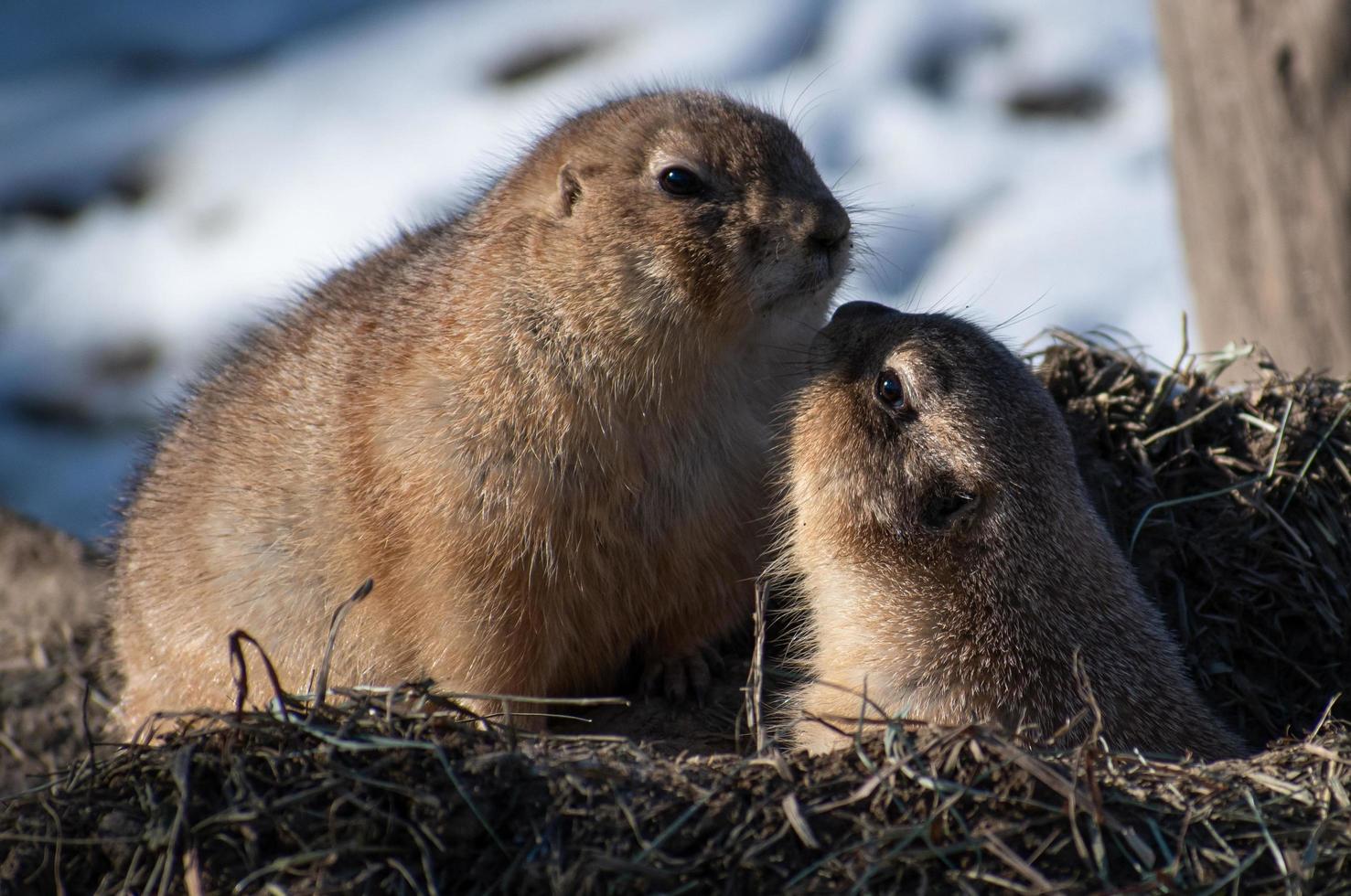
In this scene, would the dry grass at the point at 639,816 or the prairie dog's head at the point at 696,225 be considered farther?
the prairie dog's head at the point at 696,225

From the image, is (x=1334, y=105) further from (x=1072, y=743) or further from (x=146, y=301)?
(x=146, y=301)

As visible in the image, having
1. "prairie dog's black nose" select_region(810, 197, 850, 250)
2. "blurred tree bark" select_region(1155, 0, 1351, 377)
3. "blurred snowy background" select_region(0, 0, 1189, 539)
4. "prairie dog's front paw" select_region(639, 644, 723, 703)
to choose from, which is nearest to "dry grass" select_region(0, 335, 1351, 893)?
"prairie dog's front paw" select_region(639, 644, 723, 703)

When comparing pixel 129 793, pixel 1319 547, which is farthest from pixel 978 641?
pixel 129 793

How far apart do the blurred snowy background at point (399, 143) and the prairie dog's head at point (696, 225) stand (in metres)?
6.38

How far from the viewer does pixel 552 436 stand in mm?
4863

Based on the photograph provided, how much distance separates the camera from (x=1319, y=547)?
5688mm

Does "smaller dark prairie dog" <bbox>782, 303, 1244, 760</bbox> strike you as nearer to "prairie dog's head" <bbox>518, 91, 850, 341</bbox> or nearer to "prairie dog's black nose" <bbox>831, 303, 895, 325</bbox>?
"prairie dog's black nose" <bbox>831, 303, 895, 325</bbox>

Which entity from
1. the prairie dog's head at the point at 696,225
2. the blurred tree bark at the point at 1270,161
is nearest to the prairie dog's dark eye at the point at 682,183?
the prairie dog's head at the point at 696,225

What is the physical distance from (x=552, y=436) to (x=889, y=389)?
1261 mm

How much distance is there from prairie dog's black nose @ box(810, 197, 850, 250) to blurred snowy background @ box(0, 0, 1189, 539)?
6398mm

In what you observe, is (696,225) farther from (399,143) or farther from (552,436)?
(399,143)

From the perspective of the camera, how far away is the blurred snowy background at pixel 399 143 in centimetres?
1187

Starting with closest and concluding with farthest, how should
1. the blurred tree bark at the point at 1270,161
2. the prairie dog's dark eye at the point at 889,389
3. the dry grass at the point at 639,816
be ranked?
the dry grass at the point at 639,816 → the prairie dog's dark eye at the point at 889,389 → the blurred tree bark at the point at 1270,161

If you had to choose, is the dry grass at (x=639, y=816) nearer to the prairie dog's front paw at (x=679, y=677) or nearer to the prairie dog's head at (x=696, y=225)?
the prairie dog's front paw at (x=679, y=677)
